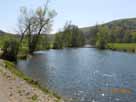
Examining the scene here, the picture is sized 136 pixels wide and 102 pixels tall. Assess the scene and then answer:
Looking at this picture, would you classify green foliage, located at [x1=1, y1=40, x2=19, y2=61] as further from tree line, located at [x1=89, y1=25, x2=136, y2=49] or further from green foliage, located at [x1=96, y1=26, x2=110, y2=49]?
tree line, located at [x1=89, y1=25, x2=136, y2=49]

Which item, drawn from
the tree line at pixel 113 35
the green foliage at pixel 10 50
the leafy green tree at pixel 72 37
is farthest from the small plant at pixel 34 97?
the leafy green tree at pixel 72 37

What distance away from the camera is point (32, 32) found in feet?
244

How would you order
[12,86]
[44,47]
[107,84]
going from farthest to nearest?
1. [44,47]
2. [107,84]
3. [12,86]

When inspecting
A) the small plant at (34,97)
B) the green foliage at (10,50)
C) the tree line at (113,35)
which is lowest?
the small plant at (34,97)

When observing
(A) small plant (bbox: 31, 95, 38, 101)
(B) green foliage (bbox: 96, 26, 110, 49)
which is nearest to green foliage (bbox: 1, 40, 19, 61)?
(A) small plant (bbox: 31, 95, 38, 101)

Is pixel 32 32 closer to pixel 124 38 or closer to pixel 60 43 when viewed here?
pixel 60 43

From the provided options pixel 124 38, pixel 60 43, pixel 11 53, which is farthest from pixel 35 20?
pixel 124 38

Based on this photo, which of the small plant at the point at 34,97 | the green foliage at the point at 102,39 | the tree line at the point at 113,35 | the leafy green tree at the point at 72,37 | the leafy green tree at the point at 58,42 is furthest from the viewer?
the leafy green tree at the point at 72,37

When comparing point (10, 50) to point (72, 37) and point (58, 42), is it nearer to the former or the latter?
point (58, 42)

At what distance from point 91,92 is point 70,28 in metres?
107

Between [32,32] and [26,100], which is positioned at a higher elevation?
[32,32]

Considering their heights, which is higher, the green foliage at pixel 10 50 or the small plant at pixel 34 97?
the green foliage at pixel 10 50

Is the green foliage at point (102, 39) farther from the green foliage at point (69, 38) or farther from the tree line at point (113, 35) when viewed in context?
the green foliage at point (69, 38)

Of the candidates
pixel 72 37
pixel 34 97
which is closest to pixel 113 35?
pixel 72 37
